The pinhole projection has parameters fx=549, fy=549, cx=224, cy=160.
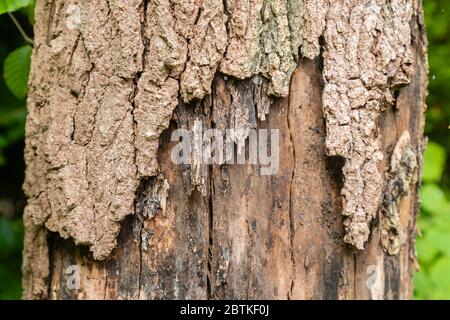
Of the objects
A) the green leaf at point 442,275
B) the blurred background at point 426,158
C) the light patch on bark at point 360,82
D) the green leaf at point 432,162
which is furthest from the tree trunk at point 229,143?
the green leaf at point 432,162

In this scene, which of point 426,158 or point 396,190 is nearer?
point 396,190

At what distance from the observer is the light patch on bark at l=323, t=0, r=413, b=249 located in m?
1.43

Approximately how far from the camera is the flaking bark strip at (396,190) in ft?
5.04

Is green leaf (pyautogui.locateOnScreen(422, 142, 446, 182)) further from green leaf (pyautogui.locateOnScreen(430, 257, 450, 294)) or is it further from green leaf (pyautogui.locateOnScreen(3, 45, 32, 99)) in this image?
green leaf (pyautogui.locateOnScreen(3, 45, 32, 99))

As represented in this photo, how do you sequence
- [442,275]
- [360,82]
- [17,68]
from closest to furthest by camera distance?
[360,82] → [17,68] → [442,275]

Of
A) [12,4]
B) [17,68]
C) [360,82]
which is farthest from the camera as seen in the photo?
[17,68]

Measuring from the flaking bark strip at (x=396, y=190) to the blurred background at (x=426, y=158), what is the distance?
0.73m

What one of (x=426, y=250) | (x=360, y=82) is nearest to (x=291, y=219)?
(x=360, y=82)

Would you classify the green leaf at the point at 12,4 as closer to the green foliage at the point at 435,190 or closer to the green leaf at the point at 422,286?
the green foliage at the point at 435,190

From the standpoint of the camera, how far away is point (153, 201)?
148 centimetres

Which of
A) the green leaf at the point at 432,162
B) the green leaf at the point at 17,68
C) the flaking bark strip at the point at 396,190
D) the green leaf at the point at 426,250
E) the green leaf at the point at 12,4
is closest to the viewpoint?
the flaking bark strip at the point at 396,190

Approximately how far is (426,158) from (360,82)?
4.43 ft

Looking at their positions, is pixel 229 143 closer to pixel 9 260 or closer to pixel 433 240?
pixel 433 240

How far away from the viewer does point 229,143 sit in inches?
56.9
